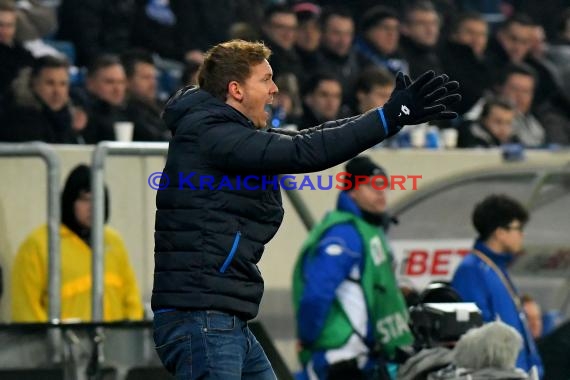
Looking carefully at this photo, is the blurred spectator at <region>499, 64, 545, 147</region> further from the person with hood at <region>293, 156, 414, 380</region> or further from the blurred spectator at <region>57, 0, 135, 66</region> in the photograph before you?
the person with hood at <region>293, 156, 414, 380</region>

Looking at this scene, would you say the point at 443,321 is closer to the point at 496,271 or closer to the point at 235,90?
the point at 496,271

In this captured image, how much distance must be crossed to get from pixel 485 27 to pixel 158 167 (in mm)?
5521

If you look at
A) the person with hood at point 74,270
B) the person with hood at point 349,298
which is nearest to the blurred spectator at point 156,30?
the person with hood at point 74,270

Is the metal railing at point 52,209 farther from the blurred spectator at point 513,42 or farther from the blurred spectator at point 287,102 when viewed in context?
the blurred spectator at point 513,42

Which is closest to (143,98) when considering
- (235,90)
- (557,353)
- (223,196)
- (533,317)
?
(533,317)

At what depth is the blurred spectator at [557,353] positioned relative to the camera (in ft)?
27.0

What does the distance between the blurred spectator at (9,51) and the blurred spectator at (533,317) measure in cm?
326

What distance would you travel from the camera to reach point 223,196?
5363mm

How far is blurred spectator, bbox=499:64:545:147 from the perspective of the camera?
38.4ft

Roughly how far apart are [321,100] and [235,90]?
482 centimetres

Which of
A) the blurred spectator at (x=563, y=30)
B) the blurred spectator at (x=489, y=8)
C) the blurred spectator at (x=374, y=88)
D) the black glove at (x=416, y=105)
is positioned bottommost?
→ the black glove at (x=416, y=105)

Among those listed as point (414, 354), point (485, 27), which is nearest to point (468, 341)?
point (414, 354)

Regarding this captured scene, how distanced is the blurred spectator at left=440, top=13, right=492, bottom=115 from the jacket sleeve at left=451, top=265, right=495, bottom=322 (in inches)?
171

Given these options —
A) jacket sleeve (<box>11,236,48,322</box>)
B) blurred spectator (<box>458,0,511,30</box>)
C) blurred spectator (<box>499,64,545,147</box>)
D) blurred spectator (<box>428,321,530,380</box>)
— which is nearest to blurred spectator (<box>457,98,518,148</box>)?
blurred spectator (<box>499,64,545,147</box>)
